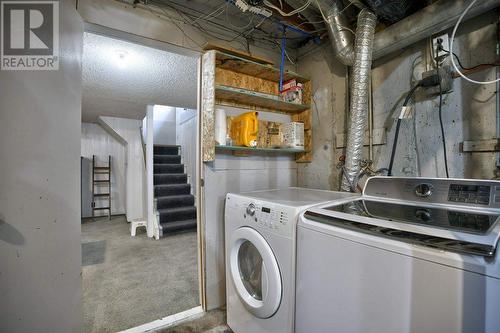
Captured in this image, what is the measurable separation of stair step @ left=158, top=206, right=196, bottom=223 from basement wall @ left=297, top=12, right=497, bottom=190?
2.63 meters

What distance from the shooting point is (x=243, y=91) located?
1.77 meters

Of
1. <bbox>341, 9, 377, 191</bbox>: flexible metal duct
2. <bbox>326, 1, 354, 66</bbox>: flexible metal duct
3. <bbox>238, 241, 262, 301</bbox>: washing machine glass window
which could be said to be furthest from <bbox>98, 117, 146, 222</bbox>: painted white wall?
<bbox>326, 1, 354, 66</bbox>: flexible metal duct

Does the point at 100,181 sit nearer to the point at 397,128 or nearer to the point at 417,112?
the point at 397,128

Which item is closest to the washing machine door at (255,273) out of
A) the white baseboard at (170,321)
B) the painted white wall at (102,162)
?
the white baseboard at (170,321)

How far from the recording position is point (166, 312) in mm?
1779

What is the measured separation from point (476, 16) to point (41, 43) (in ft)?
7.37

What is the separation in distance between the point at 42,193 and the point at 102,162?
4894 millimetres

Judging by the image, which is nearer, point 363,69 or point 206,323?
point 363,69

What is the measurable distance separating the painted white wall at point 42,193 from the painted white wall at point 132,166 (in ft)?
11.5

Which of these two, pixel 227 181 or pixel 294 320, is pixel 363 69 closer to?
pixel 227 181

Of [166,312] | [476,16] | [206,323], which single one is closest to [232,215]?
[206,323]

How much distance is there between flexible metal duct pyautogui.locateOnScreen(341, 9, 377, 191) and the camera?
1.47 meters

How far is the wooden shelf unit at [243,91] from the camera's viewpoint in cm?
159

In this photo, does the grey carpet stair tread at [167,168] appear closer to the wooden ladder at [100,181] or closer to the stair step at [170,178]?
the stair step at [170,178]
